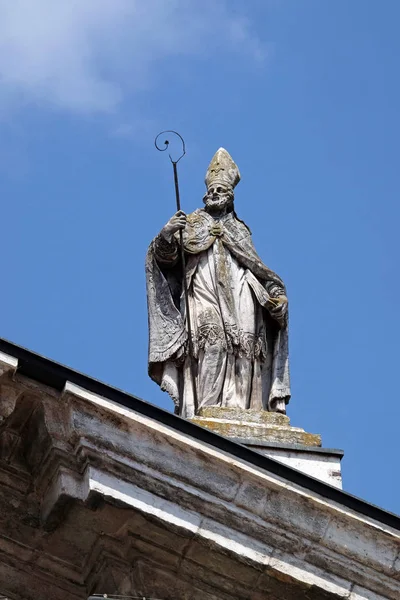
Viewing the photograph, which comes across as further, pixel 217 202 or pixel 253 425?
pixel 217 202

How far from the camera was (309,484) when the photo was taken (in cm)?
1223

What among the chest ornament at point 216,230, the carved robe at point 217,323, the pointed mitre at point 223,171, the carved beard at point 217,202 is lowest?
the carved robe at point 217,323

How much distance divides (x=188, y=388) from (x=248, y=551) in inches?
129

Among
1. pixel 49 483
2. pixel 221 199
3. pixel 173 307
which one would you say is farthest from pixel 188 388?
pixel 49 483

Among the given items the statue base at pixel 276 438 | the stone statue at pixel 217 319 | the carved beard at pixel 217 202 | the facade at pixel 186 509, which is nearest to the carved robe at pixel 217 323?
the stone statue at pixel 217 319

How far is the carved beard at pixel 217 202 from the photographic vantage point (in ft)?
53.4

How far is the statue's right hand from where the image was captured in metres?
15.5

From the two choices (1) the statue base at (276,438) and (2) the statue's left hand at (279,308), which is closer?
(1) the statue base at (276,438)

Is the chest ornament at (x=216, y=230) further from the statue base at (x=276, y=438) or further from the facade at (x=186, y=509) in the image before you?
the facade at (x=186, y=509)

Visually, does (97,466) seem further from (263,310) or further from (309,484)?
(263,310)

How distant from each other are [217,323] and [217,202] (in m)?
1.36

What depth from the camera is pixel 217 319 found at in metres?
15.4

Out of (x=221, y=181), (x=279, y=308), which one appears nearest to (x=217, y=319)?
(x=279, y=308)

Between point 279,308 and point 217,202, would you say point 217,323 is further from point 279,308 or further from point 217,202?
point 217,202
